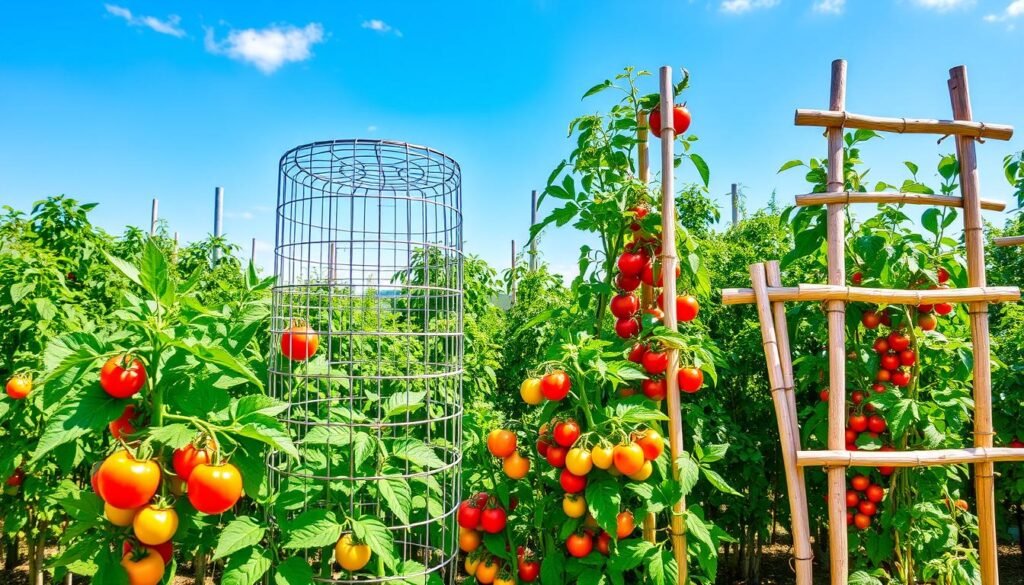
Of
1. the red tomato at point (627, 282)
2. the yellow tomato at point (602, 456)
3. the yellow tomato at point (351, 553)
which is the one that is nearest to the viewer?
the yellow tomato at point (351, 553)

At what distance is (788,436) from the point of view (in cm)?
216

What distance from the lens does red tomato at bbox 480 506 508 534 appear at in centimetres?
228

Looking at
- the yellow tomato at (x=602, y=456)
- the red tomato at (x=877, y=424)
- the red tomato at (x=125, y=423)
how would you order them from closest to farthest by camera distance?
the red tomato at (x=125, y=423) → the yellow tomato at (x=602, y=456) → the red tomato at (x=877, y=424)

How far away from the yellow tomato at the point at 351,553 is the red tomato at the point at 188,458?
0.50 meters

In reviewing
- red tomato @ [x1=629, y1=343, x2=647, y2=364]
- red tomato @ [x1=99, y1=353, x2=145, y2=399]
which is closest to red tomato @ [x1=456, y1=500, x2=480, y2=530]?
red tomato @ [x1=629, y1=343, x2=647, y2=364]

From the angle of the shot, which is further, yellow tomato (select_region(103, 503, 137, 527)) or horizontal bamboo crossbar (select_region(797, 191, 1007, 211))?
horizontal bamboo crossbar (select_region(797, 191, 1007, 211))

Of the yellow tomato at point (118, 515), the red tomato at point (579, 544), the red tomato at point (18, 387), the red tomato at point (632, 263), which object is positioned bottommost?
the red tomato at point (579, 544)

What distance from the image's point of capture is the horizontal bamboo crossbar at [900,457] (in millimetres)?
2143

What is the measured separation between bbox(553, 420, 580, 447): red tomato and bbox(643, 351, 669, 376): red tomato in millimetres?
354

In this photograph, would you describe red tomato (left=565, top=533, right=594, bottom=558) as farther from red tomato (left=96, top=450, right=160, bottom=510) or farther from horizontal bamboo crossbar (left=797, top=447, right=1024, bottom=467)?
red tomato (left=96, top=450, right=160, bottom=510)

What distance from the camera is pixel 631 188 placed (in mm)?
2348

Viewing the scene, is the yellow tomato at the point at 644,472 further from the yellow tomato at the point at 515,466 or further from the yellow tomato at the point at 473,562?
the yellow tomato at the point at 473,562

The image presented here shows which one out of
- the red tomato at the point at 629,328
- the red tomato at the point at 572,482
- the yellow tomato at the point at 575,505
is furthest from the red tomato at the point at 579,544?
the red tomato at the point at 629,328

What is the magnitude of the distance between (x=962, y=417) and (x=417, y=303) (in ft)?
10.6
